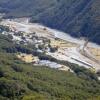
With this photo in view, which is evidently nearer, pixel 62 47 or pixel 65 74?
pixel 65 74

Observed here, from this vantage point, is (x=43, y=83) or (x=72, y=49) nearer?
(x=43, y=83)

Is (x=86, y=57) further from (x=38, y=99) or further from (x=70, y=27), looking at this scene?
(x=38, y=99)

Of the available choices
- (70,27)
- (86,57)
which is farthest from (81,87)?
(70,27)

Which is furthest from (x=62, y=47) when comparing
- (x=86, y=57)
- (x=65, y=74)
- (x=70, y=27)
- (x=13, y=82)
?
(x=13, y=82)

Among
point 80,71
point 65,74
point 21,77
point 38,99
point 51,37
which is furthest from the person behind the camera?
point 51,37

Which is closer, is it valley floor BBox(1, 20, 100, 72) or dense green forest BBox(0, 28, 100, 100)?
dense green forest BBox(0, 28, 100, 100)

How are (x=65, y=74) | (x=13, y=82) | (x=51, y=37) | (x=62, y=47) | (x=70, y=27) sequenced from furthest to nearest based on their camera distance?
(x=70, y=27) < (x=51, y=37) < (x=62, y=47) < (x=65, y=74) < (x=13, y=82)

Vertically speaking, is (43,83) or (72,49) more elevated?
(43,83)
